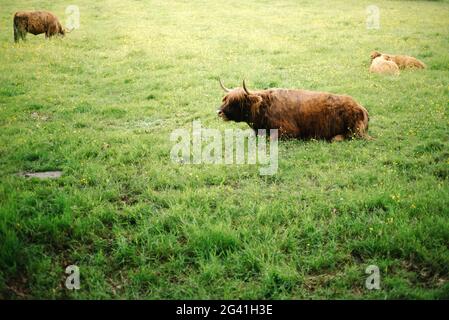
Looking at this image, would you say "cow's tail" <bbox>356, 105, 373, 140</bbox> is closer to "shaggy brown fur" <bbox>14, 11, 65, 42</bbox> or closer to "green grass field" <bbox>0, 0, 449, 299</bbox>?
"green grass field" <bbox>0, 0, 449, 299</bbox>

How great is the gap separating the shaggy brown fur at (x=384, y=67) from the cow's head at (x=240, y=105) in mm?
6327

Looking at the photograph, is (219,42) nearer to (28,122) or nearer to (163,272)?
(28,122)

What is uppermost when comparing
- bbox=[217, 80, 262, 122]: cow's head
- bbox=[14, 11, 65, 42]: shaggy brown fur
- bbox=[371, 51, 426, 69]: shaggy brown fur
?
bbox=[14, 11, 65, 42]: shaggy brown fur

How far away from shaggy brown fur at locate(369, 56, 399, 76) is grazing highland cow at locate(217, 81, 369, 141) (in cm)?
541

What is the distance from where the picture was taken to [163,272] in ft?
15.0

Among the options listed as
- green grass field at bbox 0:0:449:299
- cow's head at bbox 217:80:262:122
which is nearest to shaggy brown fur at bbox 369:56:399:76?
Answer: green grass field at bbox 0:0:449:299

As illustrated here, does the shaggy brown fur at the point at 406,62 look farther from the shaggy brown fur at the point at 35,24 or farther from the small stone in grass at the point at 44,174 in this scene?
the shaggy brown fur at the point at 35,24

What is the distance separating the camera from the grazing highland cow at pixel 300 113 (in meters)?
7.92

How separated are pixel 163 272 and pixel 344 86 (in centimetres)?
868

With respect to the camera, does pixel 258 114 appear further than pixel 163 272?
Yes

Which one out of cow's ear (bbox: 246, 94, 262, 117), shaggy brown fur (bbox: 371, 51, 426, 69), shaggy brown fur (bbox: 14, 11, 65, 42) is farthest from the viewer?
shaggy brown fur (bbox: 14, 11, 65, 42)

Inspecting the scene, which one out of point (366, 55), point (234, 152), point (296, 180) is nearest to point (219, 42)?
point (366, 55)

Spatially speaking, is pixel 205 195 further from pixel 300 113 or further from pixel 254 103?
pixel 300 113

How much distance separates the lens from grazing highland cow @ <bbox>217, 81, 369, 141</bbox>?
26.0ft
